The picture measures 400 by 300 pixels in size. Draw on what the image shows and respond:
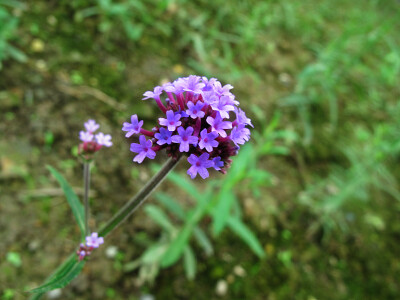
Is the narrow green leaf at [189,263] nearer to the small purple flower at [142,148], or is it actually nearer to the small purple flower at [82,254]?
the small purple flower at [82,254]

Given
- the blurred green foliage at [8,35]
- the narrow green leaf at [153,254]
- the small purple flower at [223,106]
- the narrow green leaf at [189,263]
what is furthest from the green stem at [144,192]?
the blurred green foliage at [8,35]

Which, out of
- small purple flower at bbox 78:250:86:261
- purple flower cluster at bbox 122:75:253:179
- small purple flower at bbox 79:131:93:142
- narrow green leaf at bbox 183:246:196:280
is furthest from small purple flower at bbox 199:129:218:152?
narrow green leaf at bbox 183:246:196:280

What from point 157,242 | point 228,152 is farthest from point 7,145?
point 228,152

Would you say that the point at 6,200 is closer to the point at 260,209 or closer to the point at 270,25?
the point at 260,209

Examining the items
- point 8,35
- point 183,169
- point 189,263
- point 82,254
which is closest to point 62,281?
point 82,254

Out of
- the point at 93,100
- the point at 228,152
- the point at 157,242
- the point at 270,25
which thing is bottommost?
the point at 157,242

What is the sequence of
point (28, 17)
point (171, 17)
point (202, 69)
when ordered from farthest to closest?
1. point (171, 17)
2. point (202, 69)
3. point (28, 17)

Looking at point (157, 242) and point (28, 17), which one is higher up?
point (28, 17)
